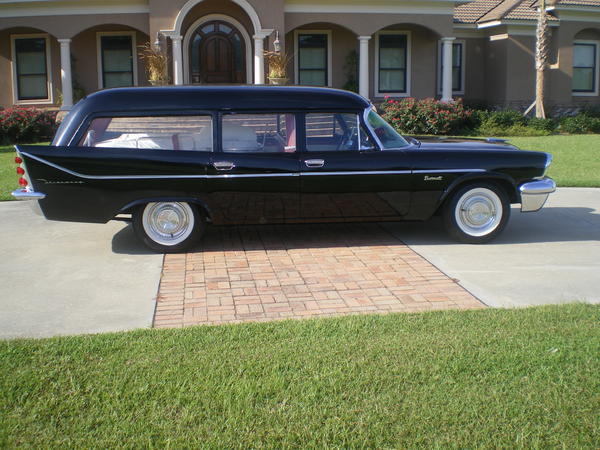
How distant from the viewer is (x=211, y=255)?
287 inches

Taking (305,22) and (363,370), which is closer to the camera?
(363,370)

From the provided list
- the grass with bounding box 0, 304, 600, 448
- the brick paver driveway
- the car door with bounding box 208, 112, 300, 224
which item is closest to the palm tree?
the brick paver driveway

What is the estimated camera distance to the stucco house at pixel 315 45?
20531 mm

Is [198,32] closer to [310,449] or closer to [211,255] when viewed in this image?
[211,255]

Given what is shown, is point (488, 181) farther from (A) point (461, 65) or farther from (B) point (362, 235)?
(A) point (461, 65)

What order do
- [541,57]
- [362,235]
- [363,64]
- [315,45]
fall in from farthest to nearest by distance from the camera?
[315,45] < [541,57] < [363,64] < [362,235]

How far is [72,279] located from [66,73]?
52.6 ft

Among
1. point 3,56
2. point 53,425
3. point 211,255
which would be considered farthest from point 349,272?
point 3,56

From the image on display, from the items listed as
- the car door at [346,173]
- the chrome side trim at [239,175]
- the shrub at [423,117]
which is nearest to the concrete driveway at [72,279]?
the chrome side trim at [239,175]

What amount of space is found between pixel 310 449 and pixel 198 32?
1923 centimetres

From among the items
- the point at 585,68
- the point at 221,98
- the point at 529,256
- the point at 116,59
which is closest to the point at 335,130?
the point at 221,98

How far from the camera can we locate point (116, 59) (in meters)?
22.4

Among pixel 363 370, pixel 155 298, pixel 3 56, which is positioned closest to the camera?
pixel 363 370

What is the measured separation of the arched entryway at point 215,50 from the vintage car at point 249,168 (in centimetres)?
1425
